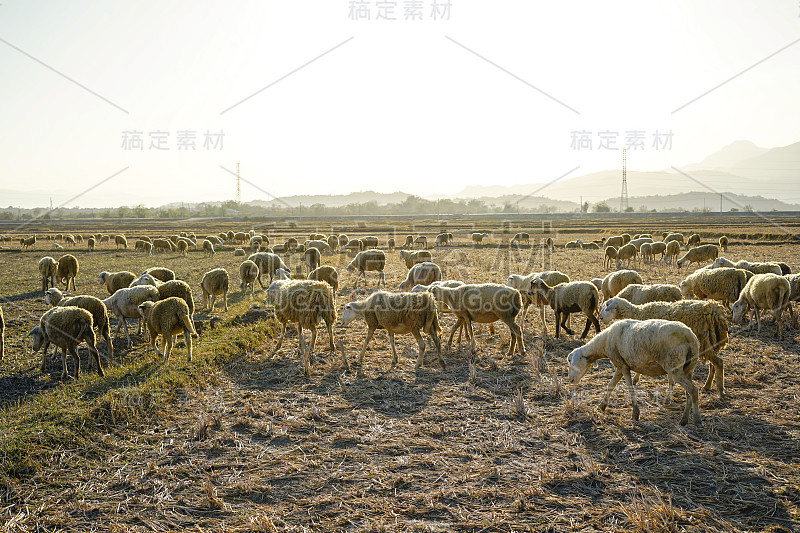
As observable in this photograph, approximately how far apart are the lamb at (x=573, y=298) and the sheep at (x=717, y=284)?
11.5 feet

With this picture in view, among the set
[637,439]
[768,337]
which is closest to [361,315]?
[637,439]

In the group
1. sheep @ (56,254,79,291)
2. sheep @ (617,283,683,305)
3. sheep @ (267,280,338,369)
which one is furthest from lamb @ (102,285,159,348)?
sheep @ (617,283,683,305)

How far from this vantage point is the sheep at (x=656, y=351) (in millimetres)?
7273

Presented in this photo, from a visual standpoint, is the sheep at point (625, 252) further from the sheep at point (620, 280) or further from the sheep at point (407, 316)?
the sheep at point (407, 316)

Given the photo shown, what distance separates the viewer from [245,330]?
1363 cm

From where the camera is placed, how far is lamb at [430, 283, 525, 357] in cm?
1131

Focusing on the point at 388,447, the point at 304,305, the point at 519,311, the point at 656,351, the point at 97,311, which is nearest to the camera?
the point at 388,447

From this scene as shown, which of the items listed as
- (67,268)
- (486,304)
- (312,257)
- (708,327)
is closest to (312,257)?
(312,257)

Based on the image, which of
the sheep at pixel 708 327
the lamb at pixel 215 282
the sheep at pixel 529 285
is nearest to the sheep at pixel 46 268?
the lamb at pixel 215 282

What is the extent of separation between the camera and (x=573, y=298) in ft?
41.5

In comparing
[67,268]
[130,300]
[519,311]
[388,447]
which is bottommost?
[388,447]

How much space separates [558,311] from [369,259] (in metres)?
11.6

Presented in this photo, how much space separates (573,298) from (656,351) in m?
5.29

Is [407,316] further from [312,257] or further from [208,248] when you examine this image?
[208,248]
